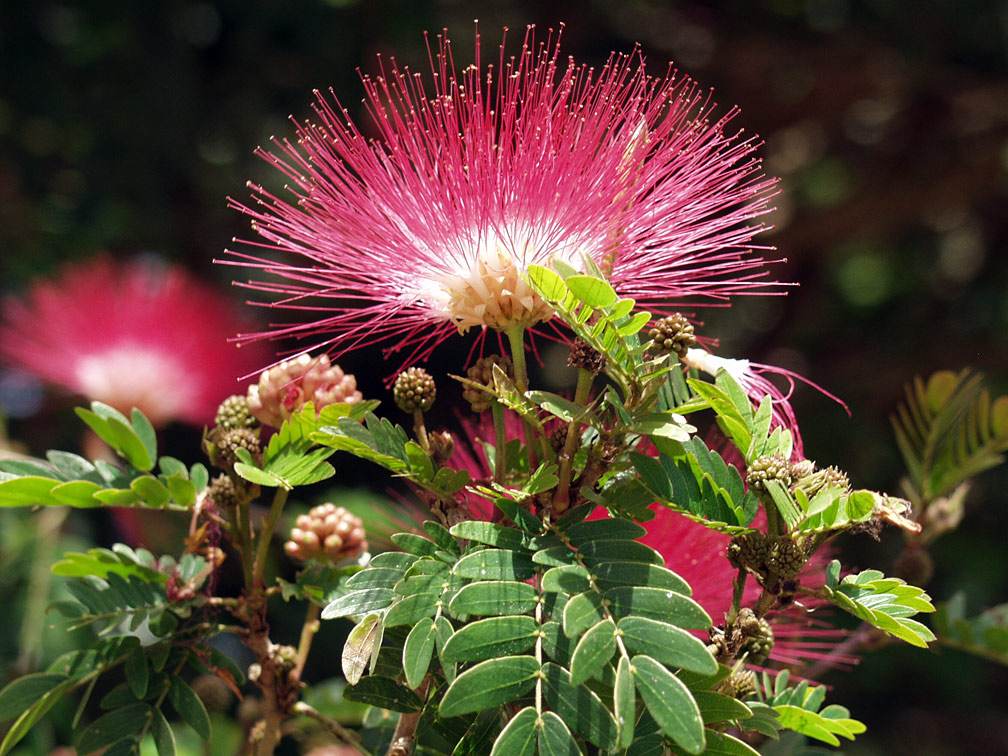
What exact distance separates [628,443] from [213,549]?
0.53 metres

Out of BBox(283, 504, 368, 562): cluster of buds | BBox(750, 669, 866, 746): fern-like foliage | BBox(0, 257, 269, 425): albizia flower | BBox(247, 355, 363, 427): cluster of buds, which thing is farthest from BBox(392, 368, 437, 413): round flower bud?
BBox(0, 257, 269, 425): albizia flower

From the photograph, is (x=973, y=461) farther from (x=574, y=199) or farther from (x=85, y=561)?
(x=85, y=561)

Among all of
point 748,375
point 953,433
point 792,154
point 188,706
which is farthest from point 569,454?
point 792,154

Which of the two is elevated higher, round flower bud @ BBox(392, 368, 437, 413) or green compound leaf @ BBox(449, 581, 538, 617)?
round flower bud @ BBox(392, 368, 437, 413)

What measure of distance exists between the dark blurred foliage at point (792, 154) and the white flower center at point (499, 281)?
2.08 metres

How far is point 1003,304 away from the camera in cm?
450

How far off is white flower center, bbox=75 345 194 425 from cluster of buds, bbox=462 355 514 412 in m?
2.05

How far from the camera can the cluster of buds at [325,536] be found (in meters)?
1.19

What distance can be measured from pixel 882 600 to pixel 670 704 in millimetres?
276

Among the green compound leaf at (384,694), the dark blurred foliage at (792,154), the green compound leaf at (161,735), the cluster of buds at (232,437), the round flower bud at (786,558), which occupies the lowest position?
the green compound leaf at (161,735)

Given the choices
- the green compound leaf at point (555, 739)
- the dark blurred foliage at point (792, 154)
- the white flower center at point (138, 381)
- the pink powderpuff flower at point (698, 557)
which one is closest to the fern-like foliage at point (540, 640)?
the green compound leaf at point (555, 739)

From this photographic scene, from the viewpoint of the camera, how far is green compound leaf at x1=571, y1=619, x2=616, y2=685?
82 cm

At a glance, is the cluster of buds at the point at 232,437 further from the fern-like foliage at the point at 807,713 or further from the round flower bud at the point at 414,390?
the fern-like foliage at the point at 807,713

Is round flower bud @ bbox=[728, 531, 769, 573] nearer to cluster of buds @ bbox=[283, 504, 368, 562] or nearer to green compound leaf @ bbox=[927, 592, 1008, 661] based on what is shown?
cluster of buds @ bbox=[283, 504, 368, 562]
